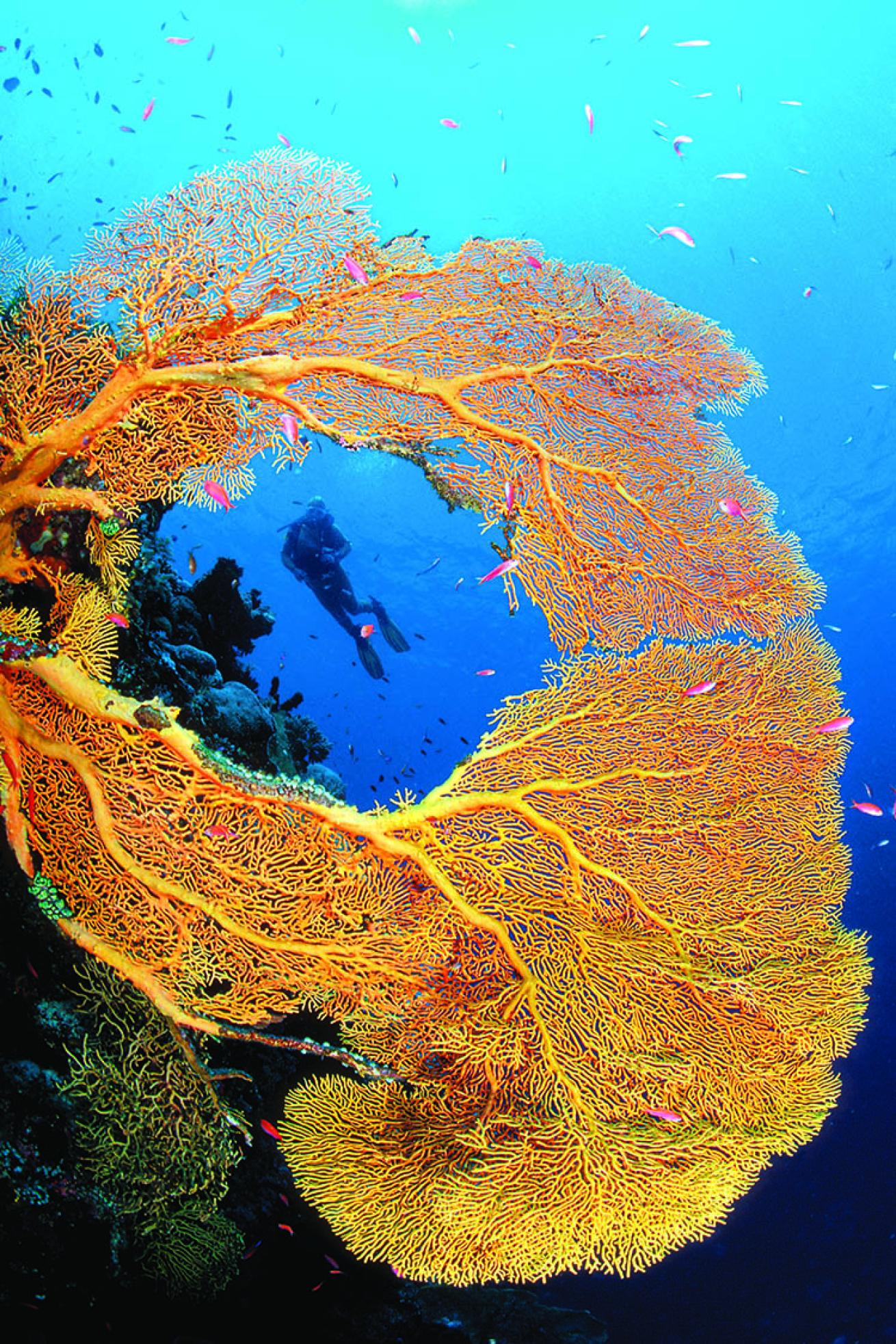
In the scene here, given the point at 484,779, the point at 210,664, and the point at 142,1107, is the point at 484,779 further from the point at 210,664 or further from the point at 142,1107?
the point at 210,664

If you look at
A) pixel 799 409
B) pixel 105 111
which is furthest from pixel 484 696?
pixel 105 111

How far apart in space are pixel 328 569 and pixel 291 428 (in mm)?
8870

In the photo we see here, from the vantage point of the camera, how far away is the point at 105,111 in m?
25.3

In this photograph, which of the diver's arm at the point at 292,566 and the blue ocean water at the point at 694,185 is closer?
the diver's arm at the point at 292,566

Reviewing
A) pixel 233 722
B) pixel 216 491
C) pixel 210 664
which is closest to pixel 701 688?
pixel 216 491

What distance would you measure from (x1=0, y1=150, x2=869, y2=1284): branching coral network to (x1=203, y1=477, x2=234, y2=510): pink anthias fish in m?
0.08

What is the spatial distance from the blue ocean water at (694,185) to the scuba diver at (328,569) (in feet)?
18.6

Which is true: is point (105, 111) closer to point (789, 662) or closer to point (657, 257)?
point (657, 257)

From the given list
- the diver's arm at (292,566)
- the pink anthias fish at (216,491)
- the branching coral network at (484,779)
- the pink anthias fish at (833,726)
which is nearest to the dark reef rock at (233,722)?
the branching coral network at (484,779)

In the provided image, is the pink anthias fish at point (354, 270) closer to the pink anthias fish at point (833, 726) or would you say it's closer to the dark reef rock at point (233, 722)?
the dark reef rock at point (233, 722)

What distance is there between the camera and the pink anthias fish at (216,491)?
3.50 m

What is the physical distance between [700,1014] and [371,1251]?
6.30 ft

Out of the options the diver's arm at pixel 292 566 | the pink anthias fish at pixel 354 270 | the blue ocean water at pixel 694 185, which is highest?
the blue ocean water at pixel 694 185

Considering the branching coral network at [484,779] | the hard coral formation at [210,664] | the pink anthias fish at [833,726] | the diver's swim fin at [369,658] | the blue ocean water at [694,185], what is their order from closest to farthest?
the branching coral network at [484,779] → the pink anthias fish at [833,726] → the hard coral formation at [210,664] → the diver's swim fin at [369,658] → the blue ocean water at [694,185]
